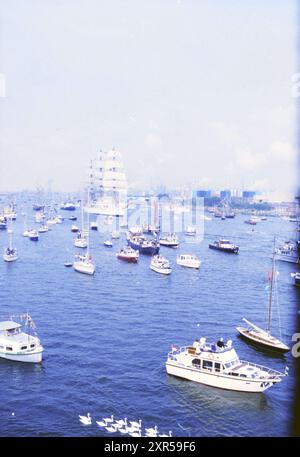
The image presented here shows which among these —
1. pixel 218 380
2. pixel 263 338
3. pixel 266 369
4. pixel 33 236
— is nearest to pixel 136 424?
pixel 218 380

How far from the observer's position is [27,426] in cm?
513

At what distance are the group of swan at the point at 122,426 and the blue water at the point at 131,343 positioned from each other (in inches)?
3.1

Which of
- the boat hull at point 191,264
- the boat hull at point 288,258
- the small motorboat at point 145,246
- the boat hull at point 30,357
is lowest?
the boat hull at point 30,357

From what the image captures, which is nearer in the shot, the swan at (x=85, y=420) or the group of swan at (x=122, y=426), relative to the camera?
the group of swan at (x=122, y=426)

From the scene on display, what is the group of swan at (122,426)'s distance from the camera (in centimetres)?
496

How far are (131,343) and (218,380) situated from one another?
1720 millimetres

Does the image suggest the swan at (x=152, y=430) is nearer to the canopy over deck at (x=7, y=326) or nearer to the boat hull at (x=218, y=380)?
the boat hull at (x=218, y=380)

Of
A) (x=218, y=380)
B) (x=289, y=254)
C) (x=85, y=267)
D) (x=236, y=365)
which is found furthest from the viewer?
(x=289, y=254)

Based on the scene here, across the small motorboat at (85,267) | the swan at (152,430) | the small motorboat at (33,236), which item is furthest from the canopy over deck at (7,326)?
the small motorboat at (33,236)

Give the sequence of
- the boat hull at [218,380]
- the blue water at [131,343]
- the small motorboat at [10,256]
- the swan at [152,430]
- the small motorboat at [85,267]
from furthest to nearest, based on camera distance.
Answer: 1. the small motorboat at [10,256]
2. the small motorboat at [85,267]
3. the boat hull at [218,380]
4. the blue water at [131,343]
5. the swan at [152,430]

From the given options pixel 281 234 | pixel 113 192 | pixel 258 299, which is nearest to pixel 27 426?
pixel 258 299

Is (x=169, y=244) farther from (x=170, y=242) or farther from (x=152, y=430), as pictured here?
(x=152, y=430)

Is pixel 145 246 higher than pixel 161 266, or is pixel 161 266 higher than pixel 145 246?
pixel 145 246

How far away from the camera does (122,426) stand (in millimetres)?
5074
